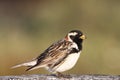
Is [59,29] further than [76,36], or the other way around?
[59,29]

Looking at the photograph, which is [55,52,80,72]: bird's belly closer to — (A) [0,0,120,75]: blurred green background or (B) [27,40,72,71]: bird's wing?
(B) [27,40,72,71]: bird's wing

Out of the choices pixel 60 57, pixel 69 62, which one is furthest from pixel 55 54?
pixel 69 62

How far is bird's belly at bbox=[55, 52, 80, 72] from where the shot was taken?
13.2m

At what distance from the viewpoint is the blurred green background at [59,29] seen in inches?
719

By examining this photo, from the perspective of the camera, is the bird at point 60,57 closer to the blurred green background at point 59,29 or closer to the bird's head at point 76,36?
the bird's head at point 76,36

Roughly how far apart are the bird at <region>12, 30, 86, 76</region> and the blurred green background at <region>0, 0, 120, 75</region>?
390 centimetres

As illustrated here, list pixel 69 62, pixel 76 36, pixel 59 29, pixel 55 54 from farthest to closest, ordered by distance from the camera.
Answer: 1. pixel 59 29
2. pixel 76 36
3. pixel 55 54
4. pixel 69 62

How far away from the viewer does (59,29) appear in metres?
21.4

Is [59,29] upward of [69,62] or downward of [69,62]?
downward

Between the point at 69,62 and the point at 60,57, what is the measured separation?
0.84 feet

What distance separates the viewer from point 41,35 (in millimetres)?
20656

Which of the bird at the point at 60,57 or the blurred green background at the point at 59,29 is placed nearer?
the bird at the point at 60,57

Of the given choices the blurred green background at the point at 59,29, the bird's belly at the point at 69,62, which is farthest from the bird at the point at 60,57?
the blurred green background at the point at 59,29

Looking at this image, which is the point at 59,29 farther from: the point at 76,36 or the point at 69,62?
the point at 69,62
